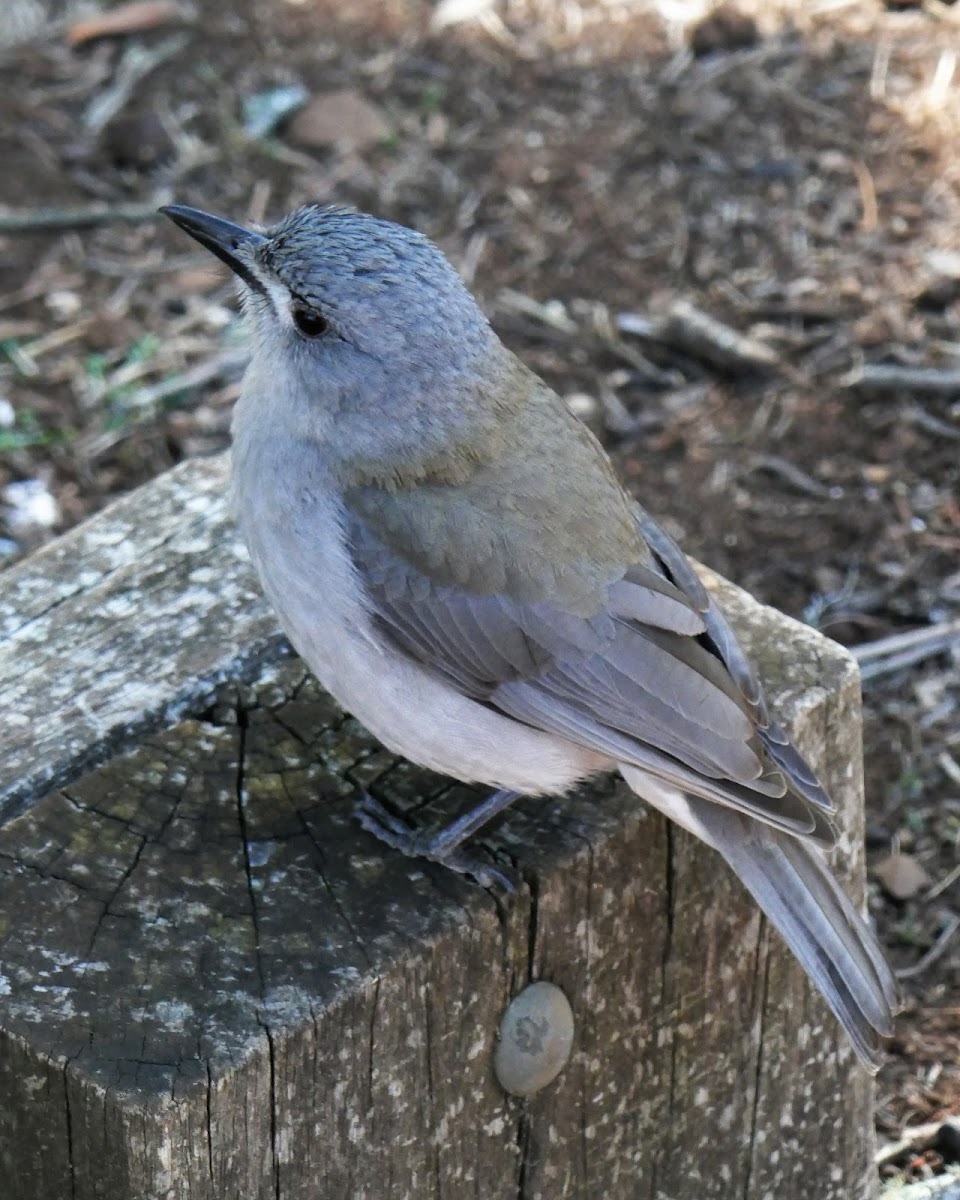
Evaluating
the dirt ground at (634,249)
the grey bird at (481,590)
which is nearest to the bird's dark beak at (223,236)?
the grey bird at (481,590)

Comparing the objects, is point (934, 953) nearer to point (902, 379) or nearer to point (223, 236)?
point (902, 379)

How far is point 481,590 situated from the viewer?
364 cm

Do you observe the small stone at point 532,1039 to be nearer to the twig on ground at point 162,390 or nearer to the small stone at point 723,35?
the twig on ground at point 162,390

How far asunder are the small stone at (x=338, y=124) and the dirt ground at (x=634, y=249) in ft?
0.05

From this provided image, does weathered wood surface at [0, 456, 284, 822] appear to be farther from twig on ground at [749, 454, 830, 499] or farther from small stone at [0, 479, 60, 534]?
twig on ground at [749, 454, 830, 499]

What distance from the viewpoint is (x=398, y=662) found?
3.67 m

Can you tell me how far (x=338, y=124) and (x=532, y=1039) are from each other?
17.3ft

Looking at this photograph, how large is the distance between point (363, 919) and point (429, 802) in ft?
1.33

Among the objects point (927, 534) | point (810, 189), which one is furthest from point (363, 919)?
point (810, 189)

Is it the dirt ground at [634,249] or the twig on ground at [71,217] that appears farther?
the twig on ground at [71,217]

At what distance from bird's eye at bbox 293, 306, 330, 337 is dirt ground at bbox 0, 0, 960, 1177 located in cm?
230

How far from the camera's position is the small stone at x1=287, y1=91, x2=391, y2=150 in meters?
7.76

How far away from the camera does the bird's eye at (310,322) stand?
3823 millimetres

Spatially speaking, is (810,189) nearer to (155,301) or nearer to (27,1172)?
(155,301)
